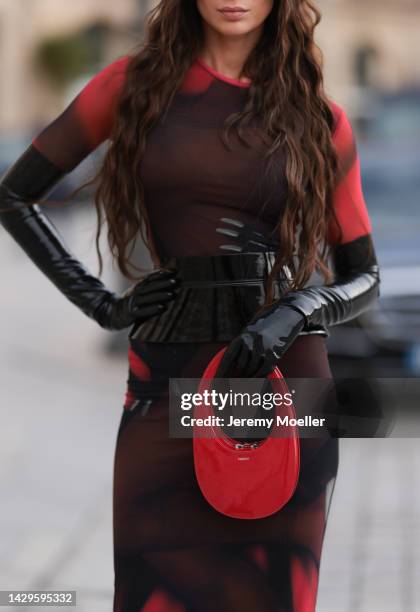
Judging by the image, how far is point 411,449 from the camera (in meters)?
6.84

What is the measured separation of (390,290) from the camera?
24.1 ft

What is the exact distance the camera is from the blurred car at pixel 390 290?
7.34 meters

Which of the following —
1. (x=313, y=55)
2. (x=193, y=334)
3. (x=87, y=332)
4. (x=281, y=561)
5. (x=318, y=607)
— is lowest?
(x=87, y=332)

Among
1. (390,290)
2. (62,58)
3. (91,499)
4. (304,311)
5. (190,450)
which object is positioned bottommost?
(91,499)

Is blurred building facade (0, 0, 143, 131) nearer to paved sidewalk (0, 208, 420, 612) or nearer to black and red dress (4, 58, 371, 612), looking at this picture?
paved sidewalk (0, 208, 420, 612)

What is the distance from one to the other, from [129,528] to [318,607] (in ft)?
6.96

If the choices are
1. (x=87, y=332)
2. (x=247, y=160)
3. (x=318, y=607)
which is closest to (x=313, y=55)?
(x=247, y=160)

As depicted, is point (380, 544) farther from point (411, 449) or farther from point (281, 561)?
point (281, 561)

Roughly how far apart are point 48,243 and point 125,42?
39.5 metres

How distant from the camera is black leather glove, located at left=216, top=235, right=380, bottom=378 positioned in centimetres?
214

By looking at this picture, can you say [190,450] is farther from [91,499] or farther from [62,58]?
[62,58]

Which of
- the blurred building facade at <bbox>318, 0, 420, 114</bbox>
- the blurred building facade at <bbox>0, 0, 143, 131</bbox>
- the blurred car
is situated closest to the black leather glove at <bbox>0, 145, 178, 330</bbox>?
the blurred car

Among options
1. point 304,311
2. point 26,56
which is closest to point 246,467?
point 304,311

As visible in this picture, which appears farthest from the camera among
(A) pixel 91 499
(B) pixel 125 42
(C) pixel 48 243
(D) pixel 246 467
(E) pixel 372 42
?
(E) pixel 372 42
